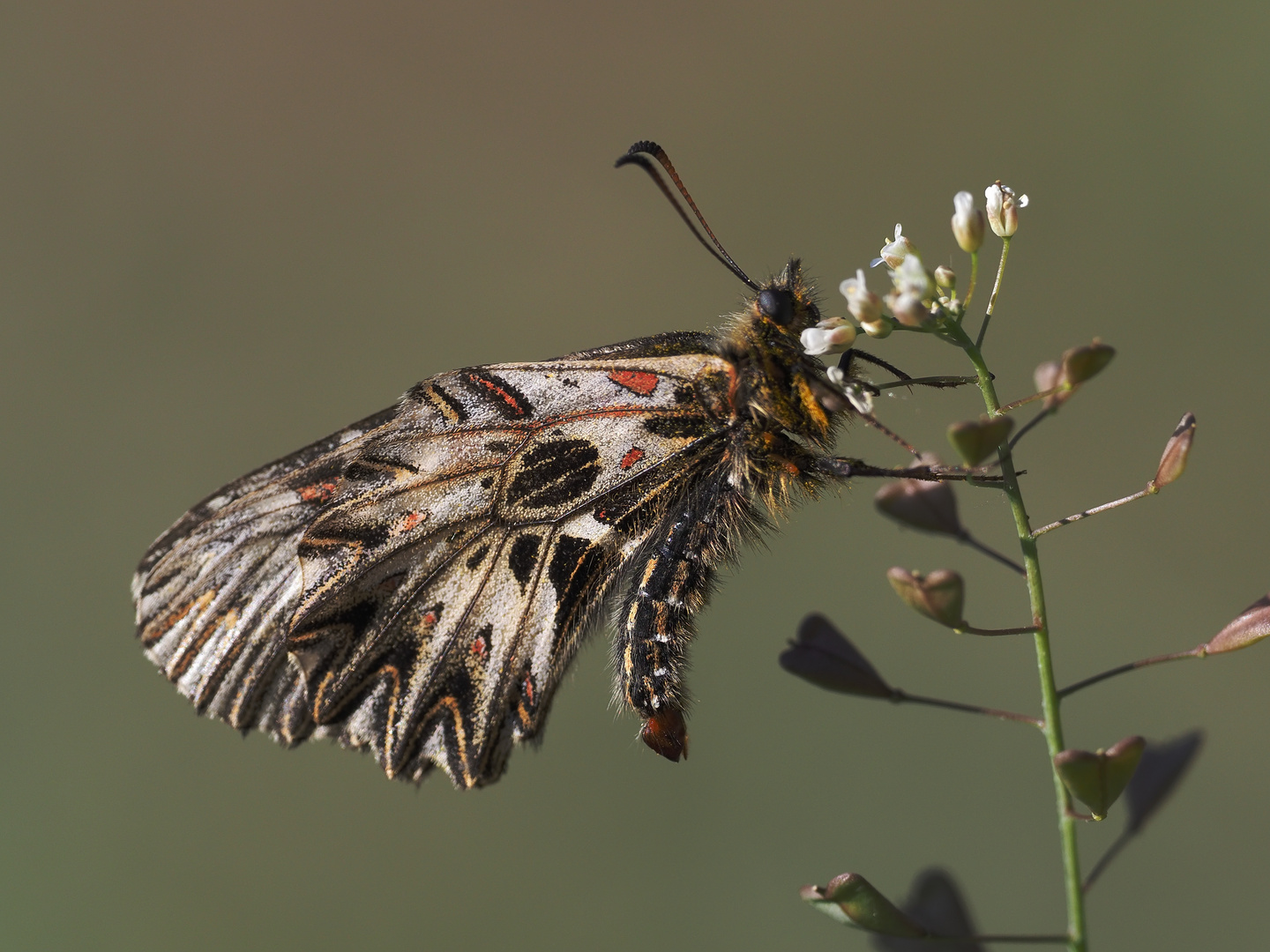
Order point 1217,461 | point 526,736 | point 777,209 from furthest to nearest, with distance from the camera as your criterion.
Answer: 1. point 777,209
2. point 1217,461
3. point 526,736

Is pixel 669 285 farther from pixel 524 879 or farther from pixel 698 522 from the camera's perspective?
pixel 698 522

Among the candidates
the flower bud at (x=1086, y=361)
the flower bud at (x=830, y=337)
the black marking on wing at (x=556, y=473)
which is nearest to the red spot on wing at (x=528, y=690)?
the black marking on wing at (x=556, y=473)

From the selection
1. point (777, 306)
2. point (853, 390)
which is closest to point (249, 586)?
point (777, 306)

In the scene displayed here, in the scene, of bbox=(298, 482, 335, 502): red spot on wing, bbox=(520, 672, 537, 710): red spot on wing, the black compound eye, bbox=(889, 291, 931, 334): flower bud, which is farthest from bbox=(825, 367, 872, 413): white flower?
bbox=(298, 482, 335, 502): red spot on wing

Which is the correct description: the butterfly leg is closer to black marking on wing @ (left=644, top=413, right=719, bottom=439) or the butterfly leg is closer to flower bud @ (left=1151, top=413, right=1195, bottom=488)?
black marking on wing @ (left=644, top=413, right=719, bottom=439)

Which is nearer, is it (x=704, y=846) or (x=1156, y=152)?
(x=704, y=846)

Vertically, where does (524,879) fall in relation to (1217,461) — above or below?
below

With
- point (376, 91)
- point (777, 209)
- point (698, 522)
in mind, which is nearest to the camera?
point (698, 522)

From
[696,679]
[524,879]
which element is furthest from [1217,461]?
[524,879]
